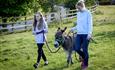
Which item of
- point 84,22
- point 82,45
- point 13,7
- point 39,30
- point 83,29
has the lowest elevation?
point 13,7

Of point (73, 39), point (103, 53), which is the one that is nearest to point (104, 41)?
point (103, 53)

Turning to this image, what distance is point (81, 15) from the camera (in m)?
9.91

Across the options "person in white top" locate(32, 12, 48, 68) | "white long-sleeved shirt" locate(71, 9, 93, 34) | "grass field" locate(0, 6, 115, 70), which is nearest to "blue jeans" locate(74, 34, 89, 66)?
"white long-sleeved shirt" locate(71, 9, 93, 34)

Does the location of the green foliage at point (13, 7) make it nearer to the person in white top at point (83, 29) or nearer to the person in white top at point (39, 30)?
the person in white top at point (39, 30)

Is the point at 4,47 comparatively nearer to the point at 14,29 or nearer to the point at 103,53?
the point at 103,53

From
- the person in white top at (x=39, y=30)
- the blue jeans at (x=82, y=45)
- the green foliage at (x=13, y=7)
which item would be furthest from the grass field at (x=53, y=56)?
the green foliage at (x=13, y=7)

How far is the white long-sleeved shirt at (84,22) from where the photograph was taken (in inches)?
387

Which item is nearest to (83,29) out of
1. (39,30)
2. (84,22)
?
(84,22)

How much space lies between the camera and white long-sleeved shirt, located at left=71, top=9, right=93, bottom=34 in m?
9.84

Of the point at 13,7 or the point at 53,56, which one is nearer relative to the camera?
the point at 53,56

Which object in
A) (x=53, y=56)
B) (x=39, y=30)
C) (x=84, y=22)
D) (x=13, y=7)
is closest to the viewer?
(x=84, y=22)

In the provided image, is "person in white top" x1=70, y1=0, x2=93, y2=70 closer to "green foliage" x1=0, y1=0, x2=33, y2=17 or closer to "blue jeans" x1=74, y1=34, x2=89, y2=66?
"blue jeans" x1=74, y1=34, x2=89, y2=66

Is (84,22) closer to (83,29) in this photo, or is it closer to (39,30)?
(83,29)

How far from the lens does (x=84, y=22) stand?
9.91 meters
